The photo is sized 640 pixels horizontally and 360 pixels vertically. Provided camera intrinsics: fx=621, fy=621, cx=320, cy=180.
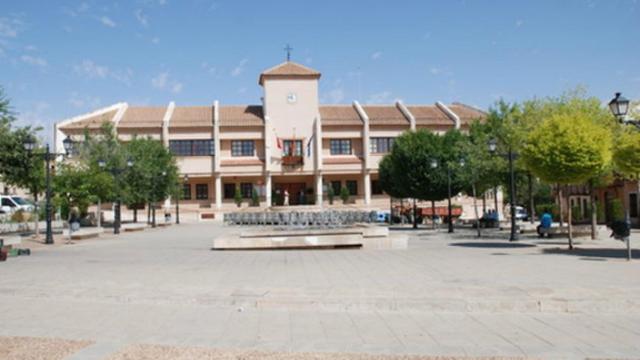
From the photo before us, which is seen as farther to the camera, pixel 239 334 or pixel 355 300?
pixel 355 300

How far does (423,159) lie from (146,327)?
33.5 metres

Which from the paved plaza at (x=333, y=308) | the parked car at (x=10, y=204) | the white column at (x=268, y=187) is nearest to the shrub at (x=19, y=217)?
the parked car at (x=10, y=204)

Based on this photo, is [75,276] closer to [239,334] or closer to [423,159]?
[239,334]

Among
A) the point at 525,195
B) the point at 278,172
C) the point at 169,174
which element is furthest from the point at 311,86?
the point at 525,195

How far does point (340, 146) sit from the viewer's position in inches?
2361

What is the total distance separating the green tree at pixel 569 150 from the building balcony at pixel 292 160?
39455 millimetres

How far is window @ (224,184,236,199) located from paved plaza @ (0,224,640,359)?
4472 centimetres

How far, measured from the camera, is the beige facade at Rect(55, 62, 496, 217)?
57.3 metres

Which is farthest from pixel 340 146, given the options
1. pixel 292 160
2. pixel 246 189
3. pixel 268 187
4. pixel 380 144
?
pixel 246 189

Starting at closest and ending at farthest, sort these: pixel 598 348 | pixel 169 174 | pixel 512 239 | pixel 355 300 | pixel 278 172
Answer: pixel 598 348 → pixel 355 300 → pixel 512 239 → pixel 169 174 → pixel 278 172

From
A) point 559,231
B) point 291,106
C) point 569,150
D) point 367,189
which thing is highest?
point 291,106

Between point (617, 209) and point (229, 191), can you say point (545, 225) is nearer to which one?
point (617, 209)

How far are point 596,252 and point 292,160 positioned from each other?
136ft

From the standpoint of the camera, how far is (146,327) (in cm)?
807
